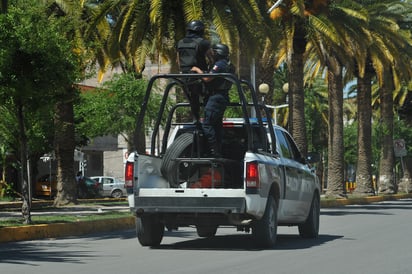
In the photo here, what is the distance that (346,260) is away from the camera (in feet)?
37.1

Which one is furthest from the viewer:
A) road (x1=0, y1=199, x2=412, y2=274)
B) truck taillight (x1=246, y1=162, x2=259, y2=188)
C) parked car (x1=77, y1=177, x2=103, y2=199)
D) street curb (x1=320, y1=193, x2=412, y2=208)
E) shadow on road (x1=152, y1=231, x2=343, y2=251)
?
parked car (x1=77, y1=177, x2=103, y2=199)

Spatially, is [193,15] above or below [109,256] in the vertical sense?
above

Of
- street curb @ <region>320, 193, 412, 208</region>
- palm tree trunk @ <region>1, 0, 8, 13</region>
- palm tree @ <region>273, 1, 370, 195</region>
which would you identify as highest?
palm tree @ <region>273, 1, 370, 195</region>

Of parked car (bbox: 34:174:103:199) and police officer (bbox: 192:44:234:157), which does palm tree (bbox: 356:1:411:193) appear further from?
police officer (bbox: 192:44:234:157)

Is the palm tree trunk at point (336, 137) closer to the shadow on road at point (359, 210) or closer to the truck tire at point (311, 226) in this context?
the shadow on road at point (359, 210)

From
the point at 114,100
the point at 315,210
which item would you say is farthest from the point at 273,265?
the point at 114,100

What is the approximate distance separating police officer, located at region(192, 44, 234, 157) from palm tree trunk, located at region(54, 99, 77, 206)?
53.9 feet

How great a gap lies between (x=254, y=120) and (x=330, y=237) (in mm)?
2958

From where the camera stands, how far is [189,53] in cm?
1338

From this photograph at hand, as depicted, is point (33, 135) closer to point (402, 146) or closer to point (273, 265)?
point (402, 146)

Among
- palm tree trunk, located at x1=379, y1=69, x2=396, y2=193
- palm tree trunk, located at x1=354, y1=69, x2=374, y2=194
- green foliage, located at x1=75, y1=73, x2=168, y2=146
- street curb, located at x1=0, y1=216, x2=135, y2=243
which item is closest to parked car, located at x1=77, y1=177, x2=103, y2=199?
green foliage, located at x1=75, y1=73, x2=168, y2=146

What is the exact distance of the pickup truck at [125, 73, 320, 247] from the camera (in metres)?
12.5

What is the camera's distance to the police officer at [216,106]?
13.1m

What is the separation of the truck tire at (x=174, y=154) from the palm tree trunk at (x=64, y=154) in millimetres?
15906
